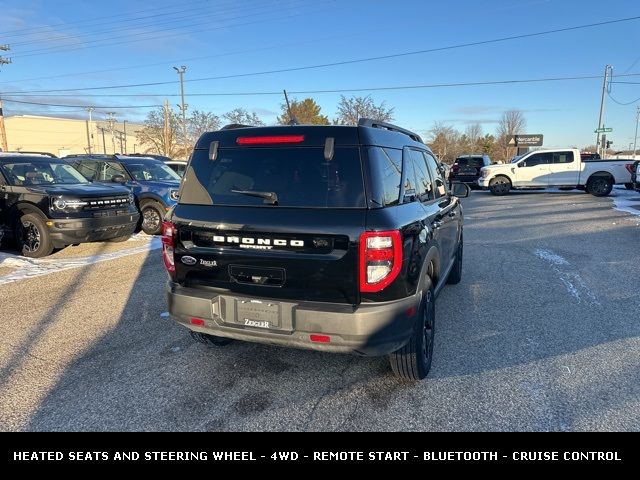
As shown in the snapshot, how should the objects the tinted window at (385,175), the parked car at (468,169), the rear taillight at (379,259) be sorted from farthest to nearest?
the parked car at (468,169)
the tinted window at (385,175)
the rear taillight at (379,259)

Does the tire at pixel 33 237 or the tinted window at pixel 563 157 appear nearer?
the tire at pixel 33 237

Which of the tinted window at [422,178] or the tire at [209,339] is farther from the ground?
the tinted window at [422,178]

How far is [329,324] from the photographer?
8.82 feet

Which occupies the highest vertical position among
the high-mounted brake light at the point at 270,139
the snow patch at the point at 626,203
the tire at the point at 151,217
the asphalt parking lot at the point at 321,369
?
the high-mounted brake light at the point at 270,139

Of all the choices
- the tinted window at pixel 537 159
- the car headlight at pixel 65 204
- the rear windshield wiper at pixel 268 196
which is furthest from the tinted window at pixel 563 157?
the rear windshield wiper at pixel 268 196

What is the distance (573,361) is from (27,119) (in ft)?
376

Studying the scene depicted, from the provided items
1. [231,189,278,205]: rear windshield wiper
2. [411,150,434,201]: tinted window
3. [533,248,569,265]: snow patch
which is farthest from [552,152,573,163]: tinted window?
[231,189,278,205]: rear windshield wiper

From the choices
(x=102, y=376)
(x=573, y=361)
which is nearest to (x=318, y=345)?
(x=102, y=376)

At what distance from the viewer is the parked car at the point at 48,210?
7293 millimetres

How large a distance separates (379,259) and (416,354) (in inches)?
36.9

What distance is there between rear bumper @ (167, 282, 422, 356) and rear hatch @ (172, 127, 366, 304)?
3.6 inches

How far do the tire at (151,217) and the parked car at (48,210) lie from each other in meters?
2.10

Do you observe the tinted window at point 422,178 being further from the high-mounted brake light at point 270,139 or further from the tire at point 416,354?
the high-mounted brake light at point 270,139

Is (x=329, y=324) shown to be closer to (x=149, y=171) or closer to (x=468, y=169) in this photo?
(x=149, y=171)
